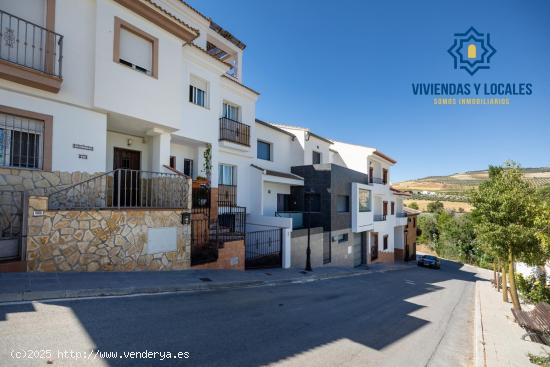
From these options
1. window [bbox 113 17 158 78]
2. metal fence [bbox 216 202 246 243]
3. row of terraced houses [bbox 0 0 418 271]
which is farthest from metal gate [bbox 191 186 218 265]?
window [bbox 113 17 158 78]

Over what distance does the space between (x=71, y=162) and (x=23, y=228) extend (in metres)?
2.33

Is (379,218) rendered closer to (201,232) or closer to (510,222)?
(510,222)

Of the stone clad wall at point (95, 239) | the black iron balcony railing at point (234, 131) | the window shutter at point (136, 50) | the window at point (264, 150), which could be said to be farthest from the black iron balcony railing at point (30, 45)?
the window at point (264, 150)

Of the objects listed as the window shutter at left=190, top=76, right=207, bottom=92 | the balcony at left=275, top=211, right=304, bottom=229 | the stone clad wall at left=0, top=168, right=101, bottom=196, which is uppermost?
the window shutter at left=190, top=76, right=207, bottom=92

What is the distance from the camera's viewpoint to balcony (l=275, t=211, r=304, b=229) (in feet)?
55.7

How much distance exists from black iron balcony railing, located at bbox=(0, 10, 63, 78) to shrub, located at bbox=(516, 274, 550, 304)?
65.9ft

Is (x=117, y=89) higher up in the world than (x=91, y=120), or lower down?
higher up

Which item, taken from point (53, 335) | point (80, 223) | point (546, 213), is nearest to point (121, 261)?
point (80, 223)

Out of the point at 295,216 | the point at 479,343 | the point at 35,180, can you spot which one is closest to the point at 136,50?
the point at 35,180

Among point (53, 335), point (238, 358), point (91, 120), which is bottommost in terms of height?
point (238, 358)

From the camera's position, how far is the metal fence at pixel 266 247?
14.0 m

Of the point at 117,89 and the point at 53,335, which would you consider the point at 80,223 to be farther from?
the point at 117,89

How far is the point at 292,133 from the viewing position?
72.1 ft

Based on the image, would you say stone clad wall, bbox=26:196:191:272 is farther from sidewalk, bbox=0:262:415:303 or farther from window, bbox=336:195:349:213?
window, bbox=336:195:349:213
